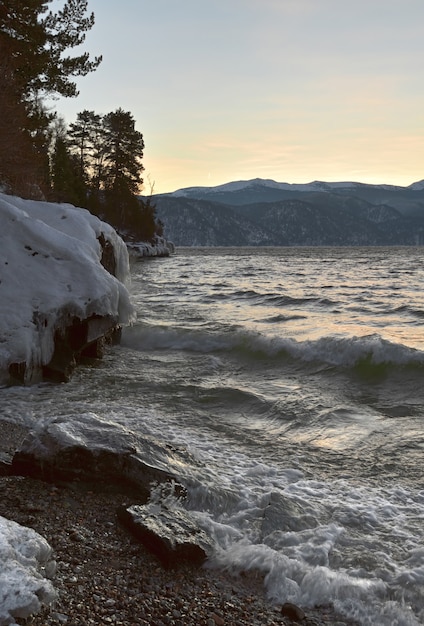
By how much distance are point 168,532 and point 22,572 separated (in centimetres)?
146

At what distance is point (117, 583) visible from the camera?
358cm

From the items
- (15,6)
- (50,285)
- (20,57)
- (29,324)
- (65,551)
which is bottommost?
(65,551)

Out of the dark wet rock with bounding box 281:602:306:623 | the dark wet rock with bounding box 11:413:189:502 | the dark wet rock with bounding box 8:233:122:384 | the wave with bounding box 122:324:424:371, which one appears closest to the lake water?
the wave with bounding box 122:324:424:371

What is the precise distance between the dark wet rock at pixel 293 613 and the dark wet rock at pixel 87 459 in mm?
1764

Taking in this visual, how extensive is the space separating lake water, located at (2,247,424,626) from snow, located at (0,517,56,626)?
1.44m

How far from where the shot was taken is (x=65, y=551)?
3838 millimetres

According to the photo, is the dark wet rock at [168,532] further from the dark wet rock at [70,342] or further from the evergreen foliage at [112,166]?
the evergreen foliage at [112,166]

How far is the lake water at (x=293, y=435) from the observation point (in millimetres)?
4105

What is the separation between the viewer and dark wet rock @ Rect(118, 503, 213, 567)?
4.04 metres

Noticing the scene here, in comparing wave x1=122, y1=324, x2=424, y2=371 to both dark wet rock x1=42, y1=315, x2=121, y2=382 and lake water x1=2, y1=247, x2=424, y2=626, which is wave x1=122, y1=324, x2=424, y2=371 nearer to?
lake water x1=2, y1=247, x2=424, y2=626

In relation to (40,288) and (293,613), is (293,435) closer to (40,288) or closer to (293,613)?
(293,613)

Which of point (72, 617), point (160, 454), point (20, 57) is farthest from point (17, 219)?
point (20, 57)

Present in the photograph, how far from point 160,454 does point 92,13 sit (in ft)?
77.5

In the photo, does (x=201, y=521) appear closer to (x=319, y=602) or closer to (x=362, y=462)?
(x=319, y=602)
